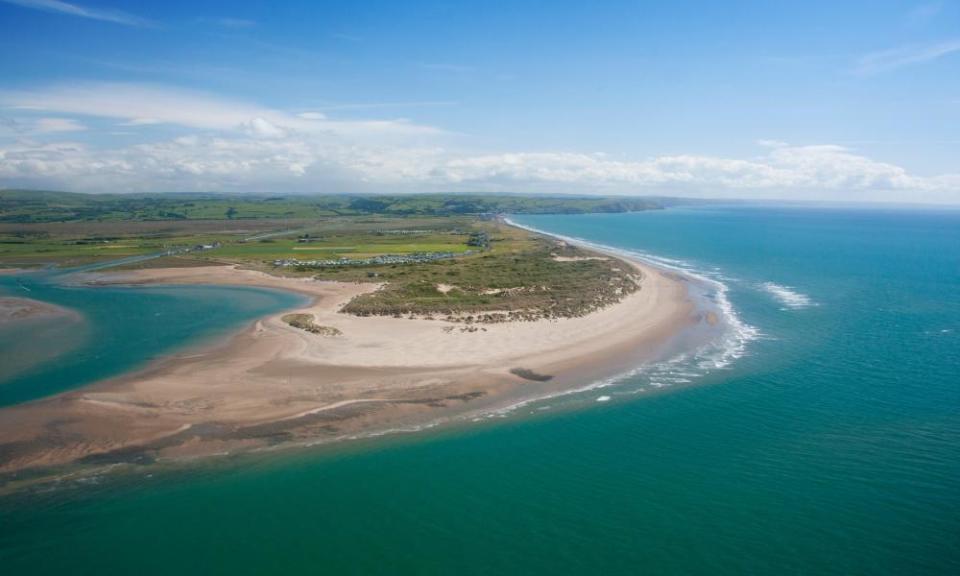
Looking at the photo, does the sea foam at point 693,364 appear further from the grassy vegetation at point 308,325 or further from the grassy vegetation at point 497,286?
the grassy vegetation at point 308,325

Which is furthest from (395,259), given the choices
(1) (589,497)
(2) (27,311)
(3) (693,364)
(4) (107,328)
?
(1) (589,497)

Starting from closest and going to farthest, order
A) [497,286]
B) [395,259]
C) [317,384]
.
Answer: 1. [317,384]
2. [497,286]
3. [395,259]

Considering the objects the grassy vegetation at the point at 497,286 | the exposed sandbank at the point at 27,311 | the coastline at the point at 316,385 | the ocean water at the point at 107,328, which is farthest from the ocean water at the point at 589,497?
the exposed sandbank at the point at 27,311

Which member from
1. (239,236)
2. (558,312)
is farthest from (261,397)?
(239,236)

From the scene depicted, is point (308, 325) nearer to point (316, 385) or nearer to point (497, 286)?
point (316, 385)

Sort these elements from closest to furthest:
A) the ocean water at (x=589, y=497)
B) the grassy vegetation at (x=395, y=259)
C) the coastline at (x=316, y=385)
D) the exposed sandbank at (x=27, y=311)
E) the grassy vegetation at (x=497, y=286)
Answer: the ocean water at (x=589, y=497), the coastline at (x=316, y=385), the grassy vegetation at (x=497, y=286), the exposed sandbank at (x=27, y=311), the grassy vegetation at (x=395, y=259)

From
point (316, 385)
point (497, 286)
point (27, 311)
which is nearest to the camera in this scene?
point (316, 385)

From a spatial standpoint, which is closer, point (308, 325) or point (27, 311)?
point (308, 325)
